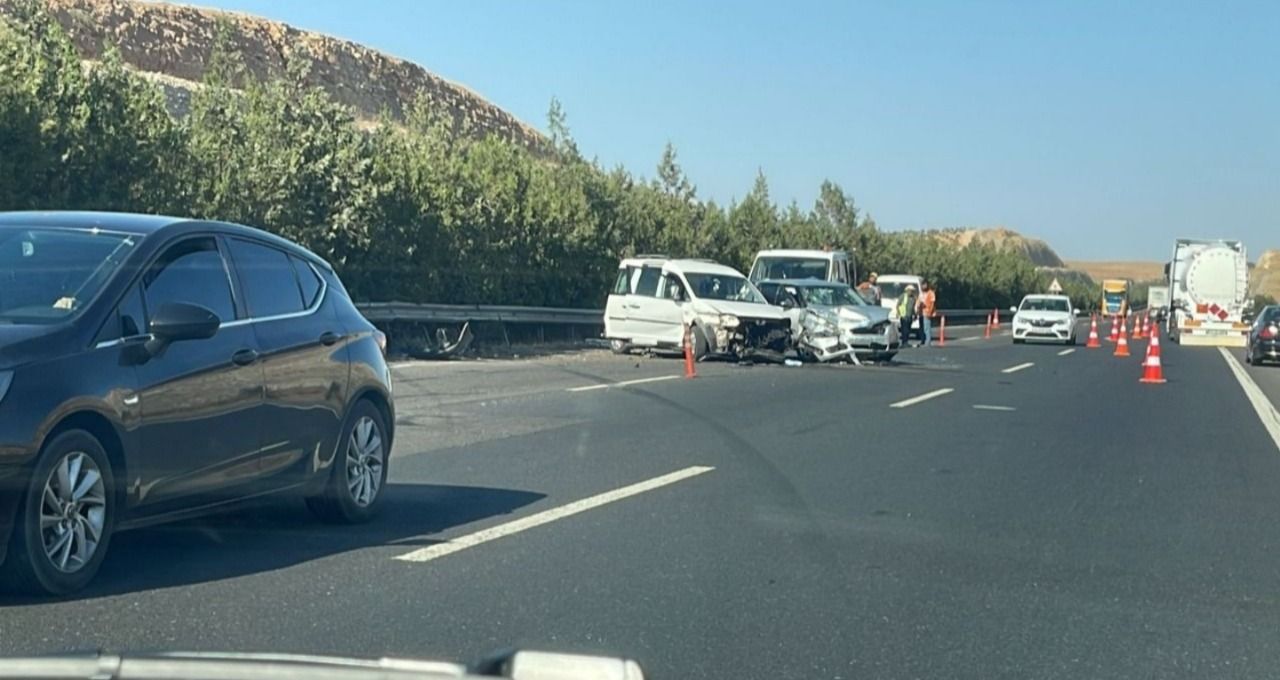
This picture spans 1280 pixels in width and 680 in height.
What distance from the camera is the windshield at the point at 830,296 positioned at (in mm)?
28341

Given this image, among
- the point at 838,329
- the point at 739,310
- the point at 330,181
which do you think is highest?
the point at 330,181

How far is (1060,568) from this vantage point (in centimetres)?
785

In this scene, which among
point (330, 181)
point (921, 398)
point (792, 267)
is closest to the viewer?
point (921, 398)

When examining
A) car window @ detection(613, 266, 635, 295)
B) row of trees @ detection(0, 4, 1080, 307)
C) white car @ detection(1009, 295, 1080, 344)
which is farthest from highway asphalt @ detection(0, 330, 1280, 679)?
white car @ detection(1009, 295, 1080, 344)

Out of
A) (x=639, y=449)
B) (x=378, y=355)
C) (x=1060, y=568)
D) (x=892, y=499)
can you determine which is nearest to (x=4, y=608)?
(x=378, y=355)

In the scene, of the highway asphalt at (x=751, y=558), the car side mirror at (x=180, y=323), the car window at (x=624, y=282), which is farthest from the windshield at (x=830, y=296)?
the car side mirror at (x=180, y=323)

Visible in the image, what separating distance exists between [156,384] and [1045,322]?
36226 mm

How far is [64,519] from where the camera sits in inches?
240

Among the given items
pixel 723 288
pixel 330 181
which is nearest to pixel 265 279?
pixel 330 181

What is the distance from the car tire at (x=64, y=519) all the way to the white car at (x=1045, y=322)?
36.4 meters

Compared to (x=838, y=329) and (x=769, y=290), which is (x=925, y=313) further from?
(x=838, y=329)

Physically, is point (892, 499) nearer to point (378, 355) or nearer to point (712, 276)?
point (378, 355)

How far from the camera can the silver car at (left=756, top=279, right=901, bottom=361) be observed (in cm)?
2658

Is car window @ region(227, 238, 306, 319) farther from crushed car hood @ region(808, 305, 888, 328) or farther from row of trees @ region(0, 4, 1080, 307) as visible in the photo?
crushed car hood @ region(808, 305, 888, 328)
